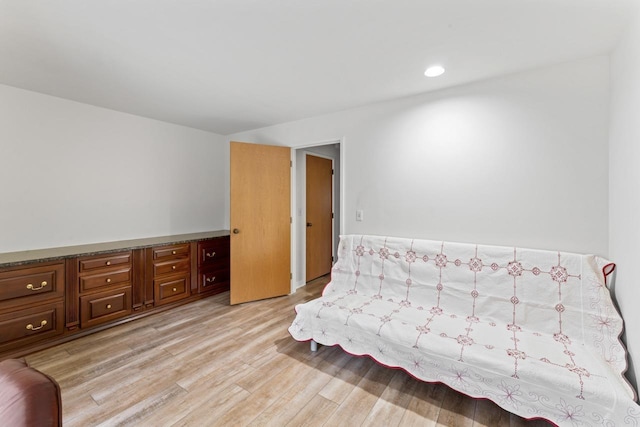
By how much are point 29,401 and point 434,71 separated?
2.71 meters

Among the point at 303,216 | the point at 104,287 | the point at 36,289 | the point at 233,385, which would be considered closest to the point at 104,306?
the point at 104,287

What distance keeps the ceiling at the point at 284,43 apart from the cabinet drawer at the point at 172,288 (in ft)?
6.56

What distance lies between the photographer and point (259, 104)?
2.92 metres

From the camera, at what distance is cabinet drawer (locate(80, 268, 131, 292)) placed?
8.40 ft

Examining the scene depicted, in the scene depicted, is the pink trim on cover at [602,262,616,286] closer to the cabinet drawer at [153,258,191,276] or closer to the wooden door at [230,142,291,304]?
the wooden door at [230,142,291,304]

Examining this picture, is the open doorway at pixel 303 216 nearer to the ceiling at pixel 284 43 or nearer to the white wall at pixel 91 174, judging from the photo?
the ceiling at pixel 284 43

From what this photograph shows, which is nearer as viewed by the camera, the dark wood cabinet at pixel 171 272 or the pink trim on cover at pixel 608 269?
the pink trim on cover at pixel 608 269

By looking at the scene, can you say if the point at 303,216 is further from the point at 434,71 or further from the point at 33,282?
the point at 33,282

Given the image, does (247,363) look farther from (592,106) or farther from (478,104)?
(592,106)

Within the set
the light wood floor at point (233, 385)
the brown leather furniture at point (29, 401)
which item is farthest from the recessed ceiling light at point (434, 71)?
the brown leather furniture at point (29, 401)

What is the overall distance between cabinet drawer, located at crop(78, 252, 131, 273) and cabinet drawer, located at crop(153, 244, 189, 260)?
0.89ft

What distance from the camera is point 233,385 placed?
6.24ft

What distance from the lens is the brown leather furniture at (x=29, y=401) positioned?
0.70 meters

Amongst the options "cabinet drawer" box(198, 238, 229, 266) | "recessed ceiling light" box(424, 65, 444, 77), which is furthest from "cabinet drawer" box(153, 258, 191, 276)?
"recessed ceiling light" box(424, 65, 444, 77)
